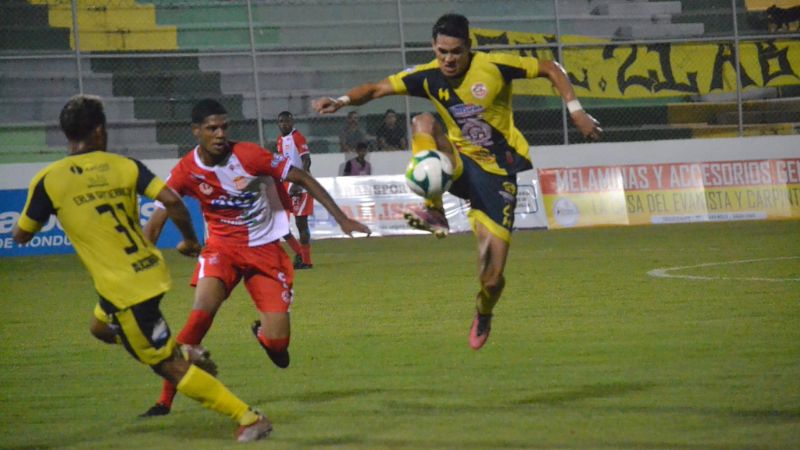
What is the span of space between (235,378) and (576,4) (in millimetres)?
22543

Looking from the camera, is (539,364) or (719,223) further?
(719,223)

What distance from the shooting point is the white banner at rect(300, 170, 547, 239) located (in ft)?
85.1

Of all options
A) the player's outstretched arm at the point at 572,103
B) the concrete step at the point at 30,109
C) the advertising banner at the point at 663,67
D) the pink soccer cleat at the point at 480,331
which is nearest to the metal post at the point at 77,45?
the concrete step at the point at 30,109

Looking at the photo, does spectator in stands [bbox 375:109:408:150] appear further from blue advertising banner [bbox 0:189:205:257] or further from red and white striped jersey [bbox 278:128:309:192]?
red and white striped jersey [bbox 278:128:309:192]

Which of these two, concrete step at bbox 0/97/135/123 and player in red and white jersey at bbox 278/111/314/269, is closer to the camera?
player in red and white jersey at bbox 278/111/314/269

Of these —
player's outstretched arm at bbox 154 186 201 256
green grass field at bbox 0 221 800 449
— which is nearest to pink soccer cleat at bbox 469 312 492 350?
green grass field at bbox 0 221 800 449

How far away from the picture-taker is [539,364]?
967cm

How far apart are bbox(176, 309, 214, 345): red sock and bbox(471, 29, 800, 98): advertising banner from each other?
20.8 meters

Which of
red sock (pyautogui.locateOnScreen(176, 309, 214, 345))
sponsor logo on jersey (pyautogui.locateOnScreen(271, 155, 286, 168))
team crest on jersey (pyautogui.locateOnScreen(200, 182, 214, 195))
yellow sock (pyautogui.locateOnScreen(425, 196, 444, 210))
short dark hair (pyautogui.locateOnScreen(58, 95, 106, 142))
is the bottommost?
red sock (pyautogui.locateOnScreen(176, 309, 214, 345))

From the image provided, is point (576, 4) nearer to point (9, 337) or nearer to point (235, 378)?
point (9, 337)

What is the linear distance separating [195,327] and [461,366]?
2.19 m

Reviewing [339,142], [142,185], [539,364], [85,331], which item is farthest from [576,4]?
[142,185]

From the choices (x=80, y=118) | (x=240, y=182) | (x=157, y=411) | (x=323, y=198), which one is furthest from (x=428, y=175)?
(x=80, y=118)

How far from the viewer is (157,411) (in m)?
8.17
